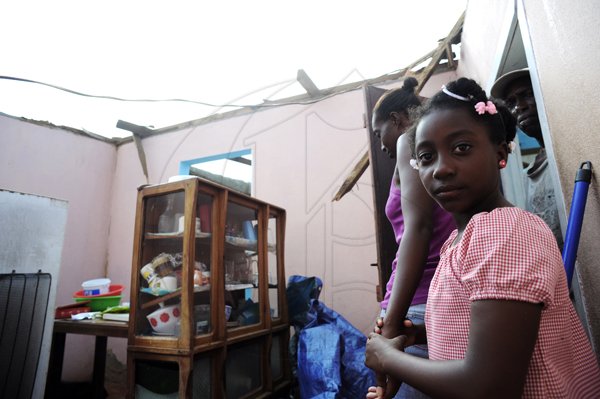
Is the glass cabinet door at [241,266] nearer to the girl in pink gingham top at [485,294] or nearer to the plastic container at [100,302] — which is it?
the plastic container at [100,302]

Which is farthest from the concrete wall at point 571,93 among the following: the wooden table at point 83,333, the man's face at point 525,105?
the wooden table at point 83,333

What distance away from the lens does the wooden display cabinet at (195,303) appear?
6.81 ft

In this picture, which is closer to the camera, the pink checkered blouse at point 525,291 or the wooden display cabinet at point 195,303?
the pink checkered blouse at point 525,291

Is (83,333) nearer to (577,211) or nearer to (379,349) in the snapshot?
(379,349)

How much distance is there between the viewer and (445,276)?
636 mm

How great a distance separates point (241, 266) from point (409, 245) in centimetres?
201

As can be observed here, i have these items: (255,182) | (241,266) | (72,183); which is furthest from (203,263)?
(72,183)

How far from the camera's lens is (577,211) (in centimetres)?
81

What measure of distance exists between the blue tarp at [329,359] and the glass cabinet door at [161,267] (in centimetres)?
98

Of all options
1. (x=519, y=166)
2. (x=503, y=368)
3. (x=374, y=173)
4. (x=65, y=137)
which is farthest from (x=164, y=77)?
(x=503, y=368)

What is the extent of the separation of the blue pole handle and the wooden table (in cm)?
242

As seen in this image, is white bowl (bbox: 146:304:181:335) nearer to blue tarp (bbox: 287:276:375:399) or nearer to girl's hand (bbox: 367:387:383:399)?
blue tarp (bbox: 287:276:375:399)

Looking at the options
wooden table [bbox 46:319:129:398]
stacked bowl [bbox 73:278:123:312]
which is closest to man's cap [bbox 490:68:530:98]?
wooden table [bbox 46:319:129:398]

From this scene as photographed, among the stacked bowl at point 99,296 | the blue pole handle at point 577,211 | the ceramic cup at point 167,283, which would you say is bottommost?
the stacked bowl at point 99,296
